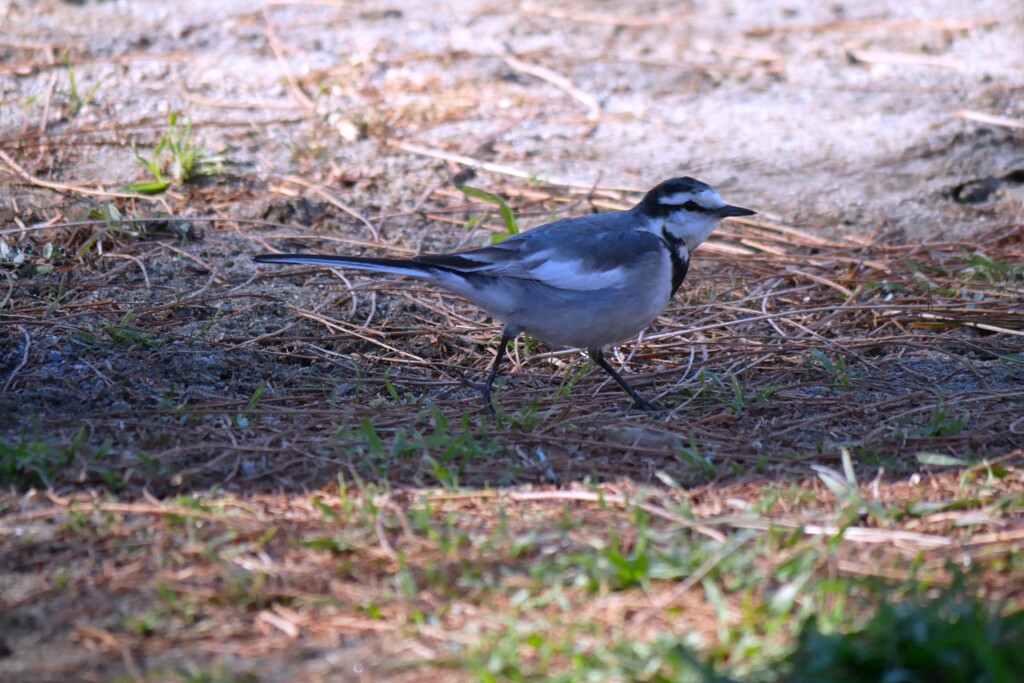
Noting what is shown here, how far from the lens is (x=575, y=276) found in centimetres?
434

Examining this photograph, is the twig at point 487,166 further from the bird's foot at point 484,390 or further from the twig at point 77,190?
the bird's foot at point 484,390

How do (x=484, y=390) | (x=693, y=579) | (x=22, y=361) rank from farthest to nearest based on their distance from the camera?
(x=484, y=390), (x=22, y=361), (x=693, y=579)

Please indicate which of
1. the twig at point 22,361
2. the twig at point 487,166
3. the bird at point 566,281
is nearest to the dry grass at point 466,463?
the twig at point 22,361

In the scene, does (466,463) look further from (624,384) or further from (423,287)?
(423,287)

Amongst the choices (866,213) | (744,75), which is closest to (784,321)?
(866,213)

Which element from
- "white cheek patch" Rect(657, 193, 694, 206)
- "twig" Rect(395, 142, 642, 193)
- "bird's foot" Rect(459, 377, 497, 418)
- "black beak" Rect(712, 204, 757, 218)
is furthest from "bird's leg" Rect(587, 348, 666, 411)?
"twig" Rect(395, 142, 642, 193)

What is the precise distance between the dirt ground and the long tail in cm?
54

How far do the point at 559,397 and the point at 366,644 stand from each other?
2024mm

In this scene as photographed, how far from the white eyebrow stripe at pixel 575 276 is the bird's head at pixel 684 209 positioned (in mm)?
447

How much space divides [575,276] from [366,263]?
863mm

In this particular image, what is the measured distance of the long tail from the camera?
4062mm

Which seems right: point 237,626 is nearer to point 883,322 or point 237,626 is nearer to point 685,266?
point 685,266

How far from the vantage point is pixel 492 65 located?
8414 mm

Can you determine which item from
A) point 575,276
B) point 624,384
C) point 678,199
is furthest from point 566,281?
point 678,199
